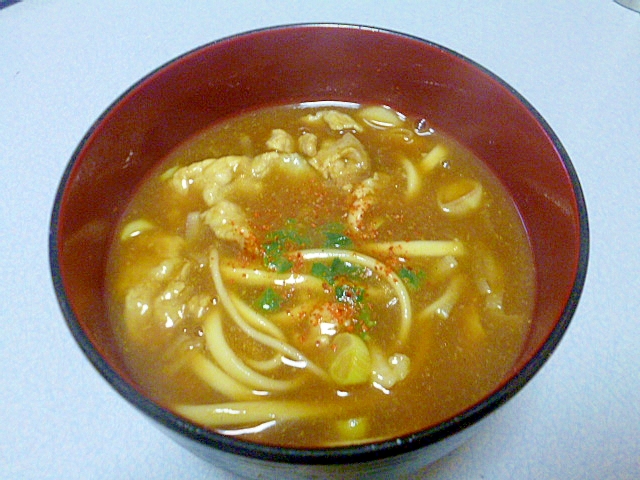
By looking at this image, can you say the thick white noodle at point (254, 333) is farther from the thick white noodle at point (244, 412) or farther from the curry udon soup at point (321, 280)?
the thick white noodle at point (244, 412)

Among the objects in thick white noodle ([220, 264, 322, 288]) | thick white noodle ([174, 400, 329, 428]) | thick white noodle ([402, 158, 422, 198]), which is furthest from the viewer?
thick white noodle ([402, 158, 422, 198])

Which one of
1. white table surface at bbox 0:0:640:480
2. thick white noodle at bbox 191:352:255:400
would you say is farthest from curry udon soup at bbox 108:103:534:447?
white table surface at bbox 0:0:640:480

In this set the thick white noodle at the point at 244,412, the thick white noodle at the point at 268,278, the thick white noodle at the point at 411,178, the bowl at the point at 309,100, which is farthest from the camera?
the thick white noodle at the point at 411,178

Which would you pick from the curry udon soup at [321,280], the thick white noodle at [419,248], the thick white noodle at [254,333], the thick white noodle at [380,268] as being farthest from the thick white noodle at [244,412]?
the thick white noodle at [419,248]

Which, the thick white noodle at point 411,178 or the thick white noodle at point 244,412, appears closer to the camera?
the thick white noodle at point 244,412

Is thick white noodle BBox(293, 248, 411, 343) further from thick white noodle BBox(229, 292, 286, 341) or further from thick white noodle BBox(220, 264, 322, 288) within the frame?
thick white noodle BBox(229, 292, 286, 341)

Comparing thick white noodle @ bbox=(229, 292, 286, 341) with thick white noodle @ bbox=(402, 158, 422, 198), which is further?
thick white noodle @ bbox=(402, 158, 422, 198)

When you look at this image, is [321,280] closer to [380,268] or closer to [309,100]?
[380,268]
